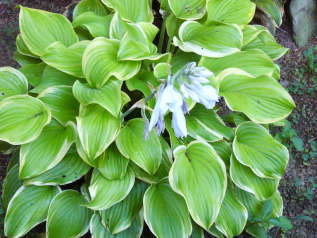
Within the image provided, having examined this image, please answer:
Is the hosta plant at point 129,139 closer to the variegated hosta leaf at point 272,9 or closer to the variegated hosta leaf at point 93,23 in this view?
the variegated hosta leaf at point 93,23

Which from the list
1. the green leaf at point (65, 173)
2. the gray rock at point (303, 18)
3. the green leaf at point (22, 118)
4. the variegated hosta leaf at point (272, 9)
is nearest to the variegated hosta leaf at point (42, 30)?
the green leaf at point (22, 118)

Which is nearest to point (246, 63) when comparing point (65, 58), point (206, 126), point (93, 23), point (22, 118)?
point (206, 126)

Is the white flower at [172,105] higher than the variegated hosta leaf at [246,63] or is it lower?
higher

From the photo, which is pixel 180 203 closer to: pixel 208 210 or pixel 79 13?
pixel 208 210

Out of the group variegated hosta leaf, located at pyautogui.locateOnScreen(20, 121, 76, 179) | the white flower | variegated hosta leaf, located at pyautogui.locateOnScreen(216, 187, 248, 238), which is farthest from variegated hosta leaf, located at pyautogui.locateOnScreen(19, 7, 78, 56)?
variegated hosta leaf, located at pyautogui.locateOnScreen(216, 187, 248, 238)

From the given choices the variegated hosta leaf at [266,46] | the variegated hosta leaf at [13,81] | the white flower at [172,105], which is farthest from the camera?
the variegated hosta leaf at [266,46]

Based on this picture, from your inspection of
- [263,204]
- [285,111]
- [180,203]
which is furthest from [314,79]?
[180,203]
